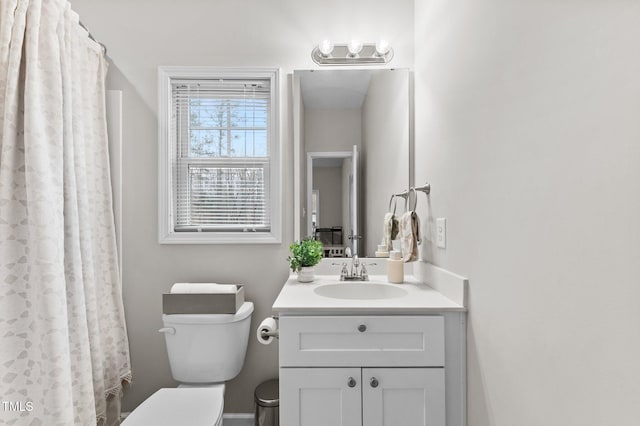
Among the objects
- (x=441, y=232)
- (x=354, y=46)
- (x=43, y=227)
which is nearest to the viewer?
(x=43, y=227)

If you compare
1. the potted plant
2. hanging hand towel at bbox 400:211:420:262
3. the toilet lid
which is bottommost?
the toilet lid

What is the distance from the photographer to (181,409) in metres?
1.35

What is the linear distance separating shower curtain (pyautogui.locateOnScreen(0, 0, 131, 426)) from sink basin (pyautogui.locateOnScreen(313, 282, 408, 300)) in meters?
1.03

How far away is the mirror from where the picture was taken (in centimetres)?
188

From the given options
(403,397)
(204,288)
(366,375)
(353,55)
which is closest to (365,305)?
(366,375)

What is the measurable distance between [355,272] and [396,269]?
0.72 ft

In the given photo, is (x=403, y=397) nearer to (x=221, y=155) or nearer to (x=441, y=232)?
(x=441, y=232)

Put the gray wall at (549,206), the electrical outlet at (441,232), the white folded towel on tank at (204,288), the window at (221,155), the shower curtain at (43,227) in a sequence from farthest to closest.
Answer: the window at (221,155), the white folded towel on tank at (204,288), the electrical outlet at (441,232), the shower curtain at (43,227), the gray wall at (549,206)

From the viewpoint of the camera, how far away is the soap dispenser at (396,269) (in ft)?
5.57

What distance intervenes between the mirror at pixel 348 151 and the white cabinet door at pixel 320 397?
784mm

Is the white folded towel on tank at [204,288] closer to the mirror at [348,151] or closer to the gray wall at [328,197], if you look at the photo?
the mirror at [348,151]

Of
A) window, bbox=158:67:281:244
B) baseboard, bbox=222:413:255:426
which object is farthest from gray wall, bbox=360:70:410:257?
baseboard, bbox=222:413:255:426

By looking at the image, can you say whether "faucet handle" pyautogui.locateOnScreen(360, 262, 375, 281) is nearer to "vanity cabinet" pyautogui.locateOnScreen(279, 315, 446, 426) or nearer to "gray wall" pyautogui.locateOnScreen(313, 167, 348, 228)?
"gray wall" pyautogui.locateOnScreen(313, 167, 348, 228)

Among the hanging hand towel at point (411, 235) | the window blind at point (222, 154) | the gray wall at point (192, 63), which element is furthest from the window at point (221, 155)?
the hanging hand towel at point (411, 235)
